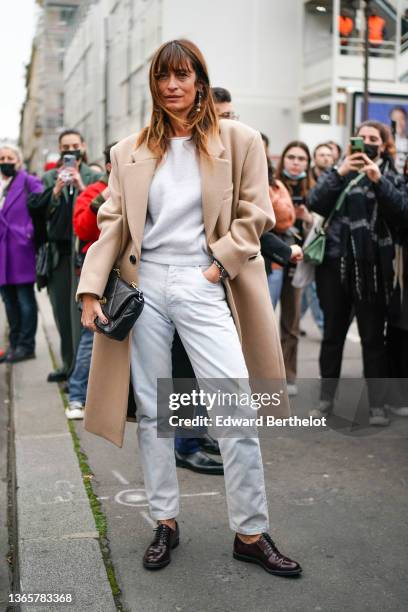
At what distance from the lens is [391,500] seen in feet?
13.1

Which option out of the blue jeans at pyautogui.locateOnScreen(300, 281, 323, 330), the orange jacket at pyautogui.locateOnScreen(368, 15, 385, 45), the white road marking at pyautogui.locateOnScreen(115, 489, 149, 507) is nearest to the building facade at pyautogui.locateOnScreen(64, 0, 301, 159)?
the orange jacket at pyautogui.locateOnScreen(368, 15, 385, 45)

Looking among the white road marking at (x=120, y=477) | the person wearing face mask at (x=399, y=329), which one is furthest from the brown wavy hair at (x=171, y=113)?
the person wearing face mask at (x=399, y=329)

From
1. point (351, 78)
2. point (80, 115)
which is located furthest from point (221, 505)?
point (80, 115)

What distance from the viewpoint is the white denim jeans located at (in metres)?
3.15

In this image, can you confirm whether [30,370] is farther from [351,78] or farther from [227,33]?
[227,33]

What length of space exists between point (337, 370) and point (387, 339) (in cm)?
44

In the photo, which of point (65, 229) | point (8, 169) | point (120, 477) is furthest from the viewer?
point (8, 169)

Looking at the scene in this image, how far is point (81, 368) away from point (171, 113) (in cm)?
281

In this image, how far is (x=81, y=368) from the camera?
18.4 feet

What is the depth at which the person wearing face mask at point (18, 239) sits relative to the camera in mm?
7363

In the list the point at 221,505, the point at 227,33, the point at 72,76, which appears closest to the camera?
the point at 221,505

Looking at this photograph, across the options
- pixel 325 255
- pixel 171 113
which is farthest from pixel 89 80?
pixel 171 113

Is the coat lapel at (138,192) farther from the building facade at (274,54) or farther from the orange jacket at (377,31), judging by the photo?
the orange jacket at (377,31)

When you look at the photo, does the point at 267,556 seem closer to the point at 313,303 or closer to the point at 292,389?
the point at 292,389
